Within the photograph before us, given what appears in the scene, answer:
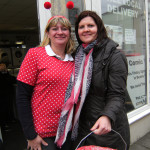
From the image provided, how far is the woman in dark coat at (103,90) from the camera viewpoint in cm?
123

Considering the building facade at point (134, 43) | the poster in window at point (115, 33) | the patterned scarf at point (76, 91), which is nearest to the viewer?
the patterned scarf at point (76, 91)

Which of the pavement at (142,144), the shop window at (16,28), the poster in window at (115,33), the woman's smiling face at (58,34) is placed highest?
the shop window at (16,28)

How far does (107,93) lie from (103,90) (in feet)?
0.13

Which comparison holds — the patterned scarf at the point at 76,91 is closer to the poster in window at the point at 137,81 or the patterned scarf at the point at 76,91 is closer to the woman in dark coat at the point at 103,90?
the woman in dark coat at the point at 103,90

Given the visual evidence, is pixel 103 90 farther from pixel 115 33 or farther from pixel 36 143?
pixel 115 33

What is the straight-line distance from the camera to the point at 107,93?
1.31m

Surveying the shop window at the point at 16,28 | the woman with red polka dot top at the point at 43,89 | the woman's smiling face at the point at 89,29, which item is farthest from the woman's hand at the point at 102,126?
the shop window at the point at 16,28

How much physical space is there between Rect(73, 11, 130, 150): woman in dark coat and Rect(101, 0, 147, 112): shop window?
1639 mm

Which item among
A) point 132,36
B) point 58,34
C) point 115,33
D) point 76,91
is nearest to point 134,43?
point 132,36

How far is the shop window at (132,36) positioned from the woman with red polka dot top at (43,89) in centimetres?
177

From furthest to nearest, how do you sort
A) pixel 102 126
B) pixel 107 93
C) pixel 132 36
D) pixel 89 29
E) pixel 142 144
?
pixel 132 36 → pixel 142 144 → pixel 89 29 → pixel 107 93 → pixel 102 126

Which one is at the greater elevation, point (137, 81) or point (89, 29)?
point (89, 29)

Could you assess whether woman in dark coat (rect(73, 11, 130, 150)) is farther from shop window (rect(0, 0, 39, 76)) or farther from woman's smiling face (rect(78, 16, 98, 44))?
shop window (rect(0, 0, 39, 76))

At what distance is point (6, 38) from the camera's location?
1104 cm
